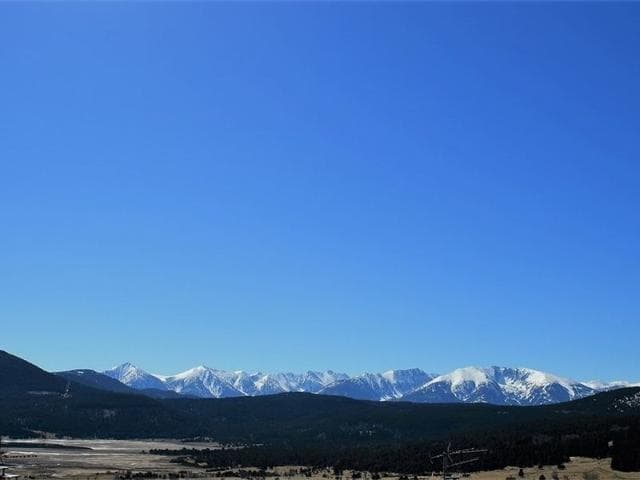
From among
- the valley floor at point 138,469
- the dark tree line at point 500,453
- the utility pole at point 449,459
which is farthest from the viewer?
the dark tree line at point 500,453

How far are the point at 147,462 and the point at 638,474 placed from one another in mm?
105249

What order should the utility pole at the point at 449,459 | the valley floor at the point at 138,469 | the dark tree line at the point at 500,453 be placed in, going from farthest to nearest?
the dark tree line at the point at 500,453, the valley floor at the point at 138,469, the utility pole at the point at 449,459

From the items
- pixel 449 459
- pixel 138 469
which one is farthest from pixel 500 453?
pixel 449 459

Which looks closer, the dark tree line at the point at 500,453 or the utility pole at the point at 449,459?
the utility pole at the point at 449,459

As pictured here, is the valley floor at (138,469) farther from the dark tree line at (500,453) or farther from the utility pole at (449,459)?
the utility pole at (449,459)

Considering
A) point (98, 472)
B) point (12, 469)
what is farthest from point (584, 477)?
point (12, 469)

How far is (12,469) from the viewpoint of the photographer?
467ft

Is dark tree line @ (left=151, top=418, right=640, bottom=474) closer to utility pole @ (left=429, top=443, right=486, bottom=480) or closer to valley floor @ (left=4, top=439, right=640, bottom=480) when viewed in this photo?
valley floor @ (left=4, top=439, right=640, bottom=480)

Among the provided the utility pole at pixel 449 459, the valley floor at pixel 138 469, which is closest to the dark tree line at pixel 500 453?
the valley floor at pixel 138 469

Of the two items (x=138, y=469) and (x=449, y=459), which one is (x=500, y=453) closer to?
(x=138, y=469)

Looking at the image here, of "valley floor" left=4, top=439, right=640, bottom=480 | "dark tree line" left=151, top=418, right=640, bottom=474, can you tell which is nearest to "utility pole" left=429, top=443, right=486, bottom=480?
"dark tree line" left=151, top=418, right=640, bottom=474

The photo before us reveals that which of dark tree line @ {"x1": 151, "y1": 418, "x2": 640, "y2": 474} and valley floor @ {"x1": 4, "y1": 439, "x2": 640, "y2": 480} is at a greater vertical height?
dark tree line @ {"x1": 151, "y1": 418, "x2": 640, "y2": 474}

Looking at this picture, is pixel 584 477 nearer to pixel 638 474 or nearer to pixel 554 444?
pixel 638 474

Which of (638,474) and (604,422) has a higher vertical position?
(604,422)
